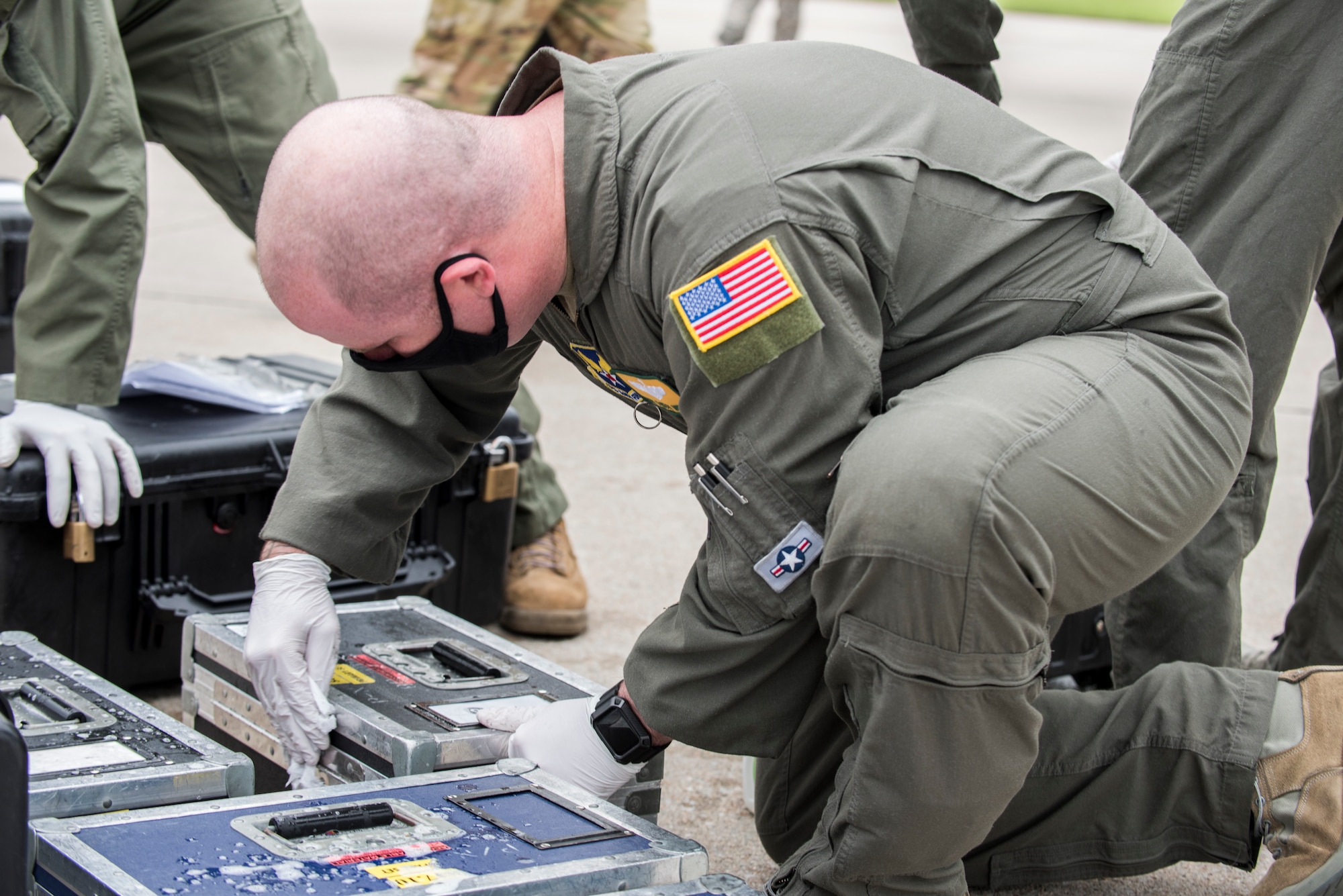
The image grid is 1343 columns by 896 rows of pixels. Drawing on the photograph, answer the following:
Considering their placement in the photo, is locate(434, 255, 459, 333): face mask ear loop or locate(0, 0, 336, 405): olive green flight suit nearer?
locate(434, 255, 459, 333): face mask ear loop

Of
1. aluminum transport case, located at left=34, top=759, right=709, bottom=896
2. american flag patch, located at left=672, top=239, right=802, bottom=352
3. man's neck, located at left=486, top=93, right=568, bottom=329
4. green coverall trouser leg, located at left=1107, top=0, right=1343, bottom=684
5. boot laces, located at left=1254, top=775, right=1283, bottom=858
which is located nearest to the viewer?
aluminum transport case, located at left=34, top=759, right=709, bottom=896

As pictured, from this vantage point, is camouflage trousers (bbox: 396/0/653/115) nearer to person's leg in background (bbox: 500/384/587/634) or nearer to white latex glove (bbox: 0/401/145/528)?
person's leg in background (bbox: 500/384/587/634)

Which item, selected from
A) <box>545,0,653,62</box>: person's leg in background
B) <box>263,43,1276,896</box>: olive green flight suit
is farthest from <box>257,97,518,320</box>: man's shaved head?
<box>545,0,653,62</box>: person's leg in background

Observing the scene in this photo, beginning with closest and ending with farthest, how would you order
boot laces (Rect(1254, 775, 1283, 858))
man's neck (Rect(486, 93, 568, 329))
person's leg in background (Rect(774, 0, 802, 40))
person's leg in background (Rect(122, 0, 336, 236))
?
man's neck (Rect(486, 93, 568, 329))
boot laces (Rect(1254, 775, 1283, 858))
person's leg in background (Rect(122, 0, 336, 236))
person's leg in background (Rect(774, 0, 802, 40))

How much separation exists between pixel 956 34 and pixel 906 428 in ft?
4.17

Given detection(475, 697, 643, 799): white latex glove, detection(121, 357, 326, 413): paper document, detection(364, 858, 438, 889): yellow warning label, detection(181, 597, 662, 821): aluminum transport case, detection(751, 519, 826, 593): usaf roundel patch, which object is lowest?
detection(181, 597, 662, 821): aluminum transport case

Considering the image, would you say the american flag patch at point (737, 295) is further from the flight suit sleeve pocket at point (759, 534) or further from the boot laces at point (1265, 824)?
the boot laces at point (1265, 824)

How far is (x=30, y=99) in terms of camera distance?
2.19m

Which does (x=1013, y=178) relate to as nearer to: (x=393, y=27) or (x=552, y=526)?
(x=552, y=526)

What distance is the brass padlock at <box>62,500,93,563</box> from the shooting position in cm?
209

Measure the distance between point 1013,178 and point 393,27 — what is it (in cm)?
1263

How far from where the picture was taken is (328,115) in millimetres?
1488

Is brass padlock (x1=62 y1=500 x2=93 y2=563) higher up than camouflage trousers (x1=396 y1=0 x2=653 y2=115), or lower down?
lower down

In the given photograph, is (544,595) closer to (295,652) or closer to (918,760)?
(295,652)
